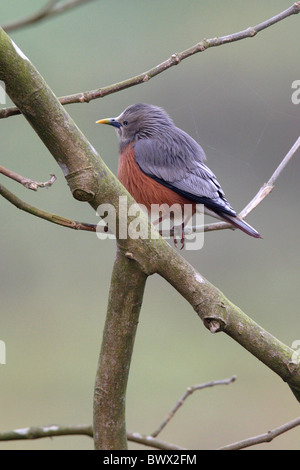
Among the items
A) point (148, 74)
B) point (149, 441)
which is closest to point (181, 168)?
point (148, 74)

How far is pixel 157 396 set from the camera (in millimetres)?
6609

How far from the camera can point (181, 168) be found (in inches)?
104

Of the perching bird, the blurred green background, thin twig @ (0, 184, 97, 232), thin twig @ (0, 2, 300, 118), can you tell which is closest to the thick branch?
thin twig @ (0, 184, 97, 232)

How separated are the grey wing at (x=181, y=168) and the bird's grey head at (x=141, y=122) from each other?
0.19 feet

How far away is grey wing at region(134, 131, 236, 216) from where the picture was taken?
8.19 feet

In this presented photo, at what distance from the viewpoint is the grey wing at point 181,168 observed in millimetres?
2496

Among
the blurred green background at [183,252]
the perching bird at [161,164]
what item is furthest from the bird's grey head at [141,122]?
the blurred green background at [183,252]

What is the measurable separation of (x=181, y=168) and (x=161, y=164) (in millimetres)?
87

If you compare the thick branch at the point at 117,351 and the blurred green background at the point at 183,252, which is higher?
the blurred green background at the point at 183,252

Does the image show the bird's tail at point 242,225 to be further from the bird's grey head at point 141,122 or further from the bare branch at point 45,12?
the bare branch at point 45,12

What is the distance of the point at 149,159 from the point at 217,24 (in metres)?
3.03

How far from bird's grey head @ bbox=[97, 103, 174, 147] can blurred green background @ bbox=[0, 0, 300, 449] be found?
4.27 ft

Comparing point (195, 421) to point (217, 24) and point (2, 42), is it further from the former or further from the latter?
point (2, 42)

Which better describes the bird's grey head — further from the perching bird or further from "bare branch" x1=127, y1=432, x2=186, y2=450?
"bare branch" x1=127, y1=432, x2=186, y2=450
